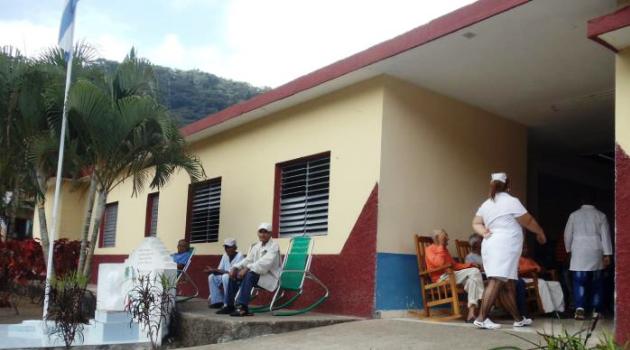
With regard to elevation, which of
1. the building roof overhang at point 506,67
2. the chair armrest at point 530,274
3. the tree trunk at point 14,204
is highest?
the building roof overhang at point 506,67

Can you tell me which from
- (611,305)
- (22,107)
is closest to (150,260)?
(22,107)

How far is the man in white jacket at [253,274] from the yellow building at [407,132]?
73cm

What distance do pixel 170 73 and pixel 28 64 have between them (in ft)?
105

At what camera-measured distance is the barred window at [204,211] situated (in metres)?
11.1

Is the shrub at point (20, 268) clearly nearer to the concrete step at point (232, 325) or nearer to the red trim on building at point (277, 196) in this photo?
the red trim on building at point (277, 196)

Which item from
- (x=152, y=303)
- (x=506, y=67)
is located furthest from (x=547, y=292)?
(x=152, y=303)

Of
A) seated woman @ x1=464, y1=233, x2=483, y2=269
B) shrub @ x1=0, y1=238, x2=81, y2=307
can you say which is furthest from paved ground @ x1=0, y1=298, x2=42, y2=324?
seated woman @ x1=464, y1=233, x2=483, y2=269

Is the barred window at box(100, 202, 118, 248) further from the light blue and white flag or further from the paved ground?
the light blue and white flag

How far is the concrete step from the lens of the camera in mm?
6757

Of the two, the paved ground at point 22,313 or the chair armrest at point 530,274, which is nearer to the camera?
the chair armrest at point 530,274

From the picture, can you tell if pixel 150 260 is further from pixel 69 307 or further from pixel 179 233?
pixel 179 233

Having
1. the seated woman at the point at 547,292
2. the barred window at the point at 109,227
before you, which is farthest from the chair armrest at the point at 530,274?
the barred window at the point at 109,227

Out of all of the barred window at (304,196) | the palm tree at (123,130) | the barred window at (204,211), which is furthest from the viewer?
the barred window at (204,211)

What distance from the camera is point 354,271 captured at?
765cm
